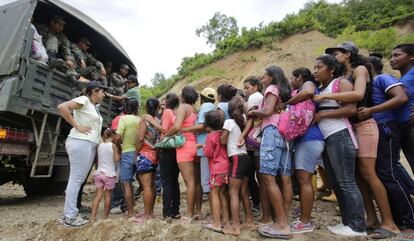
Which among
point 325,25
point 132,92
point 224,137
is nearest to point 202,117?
point 224,137

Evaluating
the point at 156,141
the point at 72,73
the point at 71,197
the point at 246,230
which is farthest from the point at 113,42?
the point at 246,230

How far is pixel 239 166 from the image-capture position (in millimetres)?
3193

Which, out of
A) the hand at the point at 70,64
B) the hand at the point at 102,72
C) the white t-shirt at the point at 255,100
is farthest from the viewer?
the hand at the point at 102,72

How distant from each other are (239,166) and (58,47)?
3719mm

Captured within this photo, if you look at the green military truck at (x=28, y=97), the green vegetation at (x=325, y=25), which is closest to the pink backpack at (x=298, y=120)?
the green military truck at (x=28, y=97)

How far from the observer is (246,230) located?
318 centimetres

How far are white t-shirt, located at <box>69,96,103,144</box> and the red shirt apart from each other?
1.40 metres

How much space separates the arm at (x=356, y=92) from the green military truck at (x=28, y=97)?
341 centimetres

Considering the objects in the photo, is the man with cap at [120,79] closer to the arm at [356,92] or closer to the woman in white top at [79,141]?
the woman in white top at [79,141]

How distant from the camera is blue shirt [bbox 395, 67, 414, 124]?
302 cm

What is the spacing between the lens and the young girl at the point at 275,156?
295 cm

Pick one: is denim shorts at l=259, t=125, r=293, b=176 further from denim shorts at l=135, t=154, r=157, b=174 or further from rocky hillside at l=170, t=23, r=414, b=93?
rocky hillside at l=170, t=23, r=414, b=93

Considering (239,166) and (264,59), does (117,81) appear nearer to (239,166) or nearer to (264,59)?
(239,166)

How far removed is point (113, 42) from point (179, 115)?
312cm
